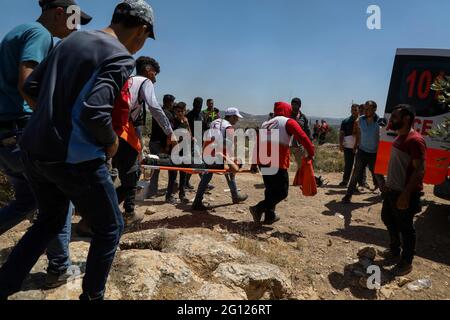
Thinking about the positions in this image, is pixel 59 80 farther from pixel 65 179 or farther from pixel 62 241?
pixel 62 241

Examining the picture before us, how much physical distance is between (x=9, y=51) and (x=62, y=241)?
50.0 inches

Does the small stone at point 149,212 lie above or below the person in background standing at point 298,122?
below

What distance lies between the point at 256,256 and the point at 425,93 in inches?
142

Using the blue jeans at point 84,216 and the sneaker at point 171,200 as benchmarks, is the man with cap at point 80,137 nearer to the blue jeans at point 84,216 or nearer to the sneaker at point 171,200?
the blue jeans at point 84,216

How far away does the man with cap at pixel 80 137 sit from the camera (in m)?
1.83

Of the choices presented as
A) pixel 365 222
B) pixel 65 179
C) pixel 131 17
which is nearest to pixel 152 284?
pixel 65 179

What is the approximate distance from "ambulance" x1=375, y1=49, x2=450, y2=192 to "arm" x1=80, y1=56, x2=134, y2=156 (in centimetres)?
428

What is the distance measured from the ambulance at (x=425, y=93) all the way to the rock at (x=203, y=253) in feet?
10.0

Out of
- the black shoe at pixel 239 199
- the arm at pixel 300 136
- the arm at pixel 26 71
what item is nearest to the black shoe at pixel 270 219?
the arm at pixel 300 136

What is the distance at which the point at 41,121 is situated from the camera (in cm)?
184

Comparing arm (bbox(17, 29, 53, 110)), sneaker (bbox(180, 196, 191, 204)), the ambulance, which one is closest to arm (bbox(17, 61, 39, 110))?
arm (bbox(17, 29, 53, 110))

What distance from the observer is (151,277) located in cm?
277

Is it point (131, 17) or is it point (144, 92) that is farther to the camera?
point (144, 92)
